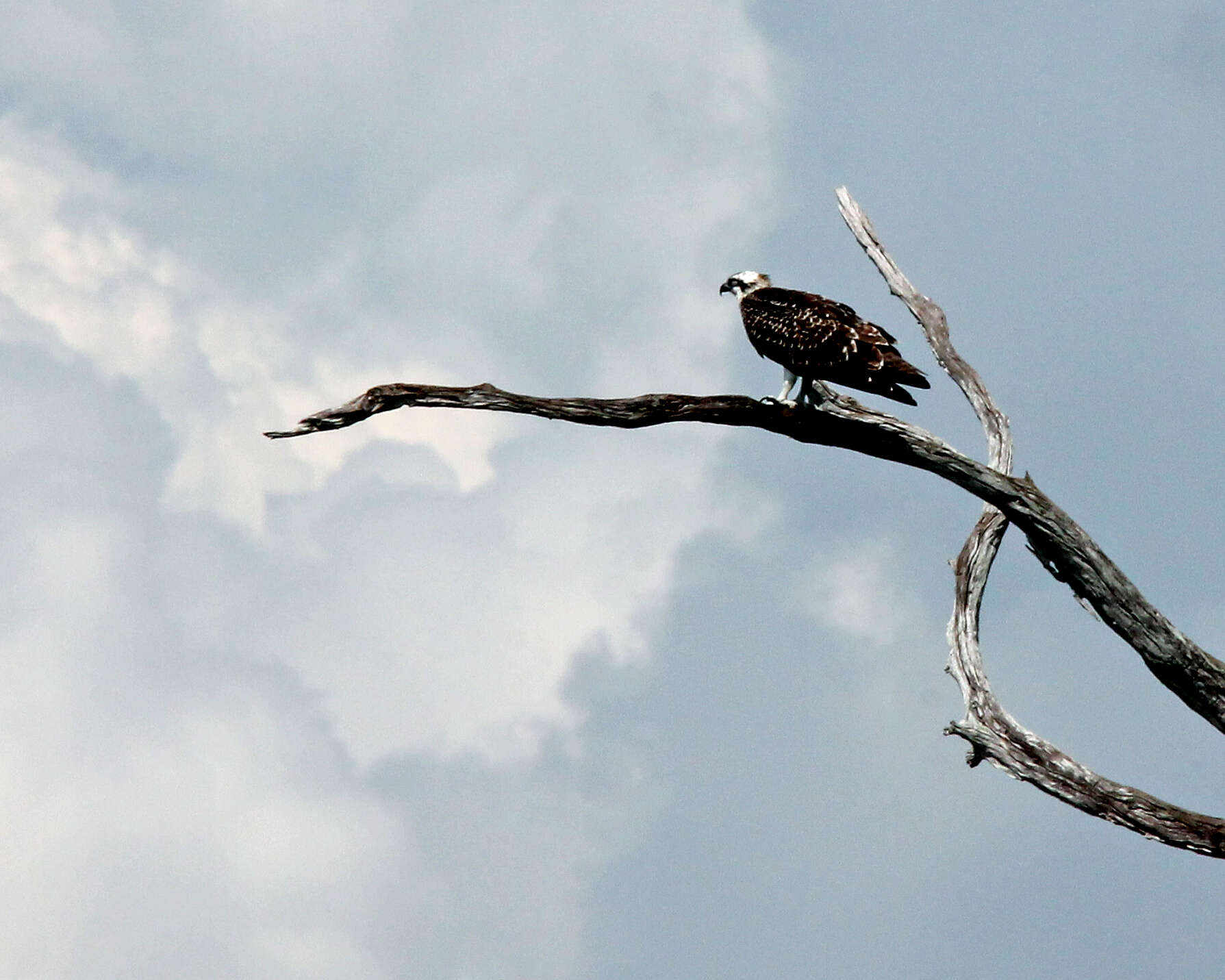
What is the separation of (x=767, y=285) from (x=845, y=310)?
149 centimetres

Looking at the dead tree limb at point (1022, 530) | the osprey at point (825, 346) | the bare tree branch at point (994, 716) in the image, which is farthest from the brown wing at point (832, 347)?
the bare tree branch at point (994, 716)

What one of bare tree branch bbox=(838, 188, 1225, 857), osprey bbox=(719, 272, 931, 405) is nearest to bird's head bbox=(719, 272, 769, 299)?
osprey bbox=(719, 272, 931, 405)

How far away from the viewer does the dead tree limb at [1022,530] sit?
13430 mm

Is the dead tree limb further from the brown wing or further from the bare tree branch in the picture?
the brown wing

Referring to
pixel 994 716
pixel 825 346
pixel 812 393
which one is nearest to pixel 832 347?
pixel 825 346

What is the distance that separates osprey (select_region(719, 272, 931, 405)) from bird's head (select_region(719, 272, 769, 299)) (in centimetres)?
82

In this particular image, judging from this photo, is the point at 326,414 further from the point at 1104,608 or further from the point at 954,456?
the point at 1104,608

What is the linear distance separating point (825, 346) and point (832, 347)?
0.06 m

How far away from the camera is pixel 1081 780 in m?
14.1

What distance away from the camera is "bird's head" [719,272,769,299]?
1520 cm

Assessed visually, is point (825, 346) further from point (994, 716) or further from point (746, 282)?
point (994, 716)

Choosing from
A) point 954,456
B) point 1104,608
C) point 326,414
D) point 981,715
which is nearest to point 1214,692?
point 1104,608

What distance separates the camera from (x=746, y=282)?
15258 mm

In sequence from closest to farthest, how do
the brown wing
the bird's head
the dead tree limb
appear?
the brown wing < the dead tree limb < the bird's head
